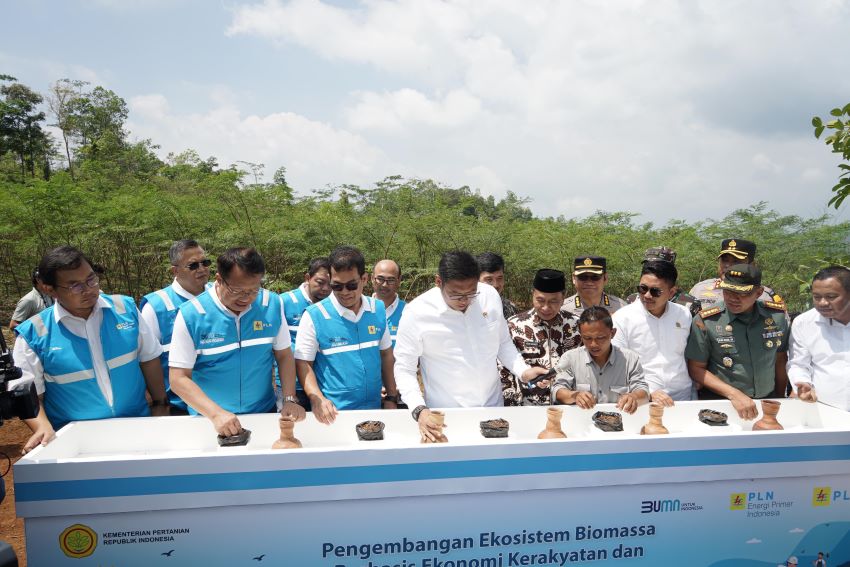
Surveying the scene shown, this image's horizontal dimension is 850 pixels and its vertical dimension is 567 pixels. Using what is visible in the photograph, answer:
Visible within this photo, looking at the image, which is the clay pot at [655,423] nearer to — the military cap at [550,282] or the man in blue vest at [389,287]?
the military cap at [550,282]

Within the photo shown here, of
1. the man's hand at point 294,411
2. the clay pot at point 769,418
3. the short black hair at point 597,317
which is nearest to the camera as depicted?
the man's hand at point 294,411

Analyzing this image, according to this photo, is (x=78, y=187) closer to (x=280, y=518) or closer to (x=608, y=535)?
(x=280, y=518)

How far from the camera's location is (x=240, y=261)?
2357mm

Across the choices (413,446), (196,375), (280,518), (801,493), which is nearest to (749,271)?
(801,493)

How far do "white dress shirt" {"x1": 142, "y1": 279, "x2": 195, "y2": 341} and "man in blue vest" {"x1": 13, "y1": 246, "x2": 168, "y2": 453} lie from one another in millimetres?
382

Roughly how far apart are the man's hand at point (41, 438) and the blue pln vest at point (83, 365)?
0.25m

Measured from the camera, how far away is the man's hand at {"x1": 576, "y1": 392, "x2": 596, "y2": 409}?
2551mm

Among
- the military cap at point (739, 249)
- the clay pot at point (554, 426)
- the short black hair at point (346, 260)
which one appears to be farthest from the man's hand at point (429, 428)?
the military cap at point (739, 249)

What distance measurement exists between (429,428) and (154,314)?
1.74 m

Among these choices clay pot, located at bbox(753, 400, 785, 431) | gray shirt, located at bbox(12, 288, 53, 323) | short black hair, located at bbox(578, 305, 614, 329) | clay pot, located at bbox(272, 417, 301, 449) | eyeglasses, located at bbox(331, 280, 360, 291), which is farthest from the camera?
gray shirt, located at bbox(12, 288, 53, 323)

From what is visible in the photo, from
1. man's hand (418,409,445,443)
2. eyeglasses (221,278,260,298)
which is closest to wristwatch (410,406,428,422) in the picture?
man's hand (418,409,445,443)

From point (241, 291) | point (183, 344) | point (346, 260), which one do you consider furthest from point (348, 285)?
point (183, 344)

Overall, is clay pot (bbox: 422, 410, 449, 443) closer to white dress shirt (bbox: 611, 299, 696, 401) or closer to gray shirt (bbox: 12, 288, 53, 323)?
white dress shirt (bbox: 611, 299, 696, 401)

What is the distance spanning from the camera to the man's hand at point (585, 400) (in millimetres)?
2551
